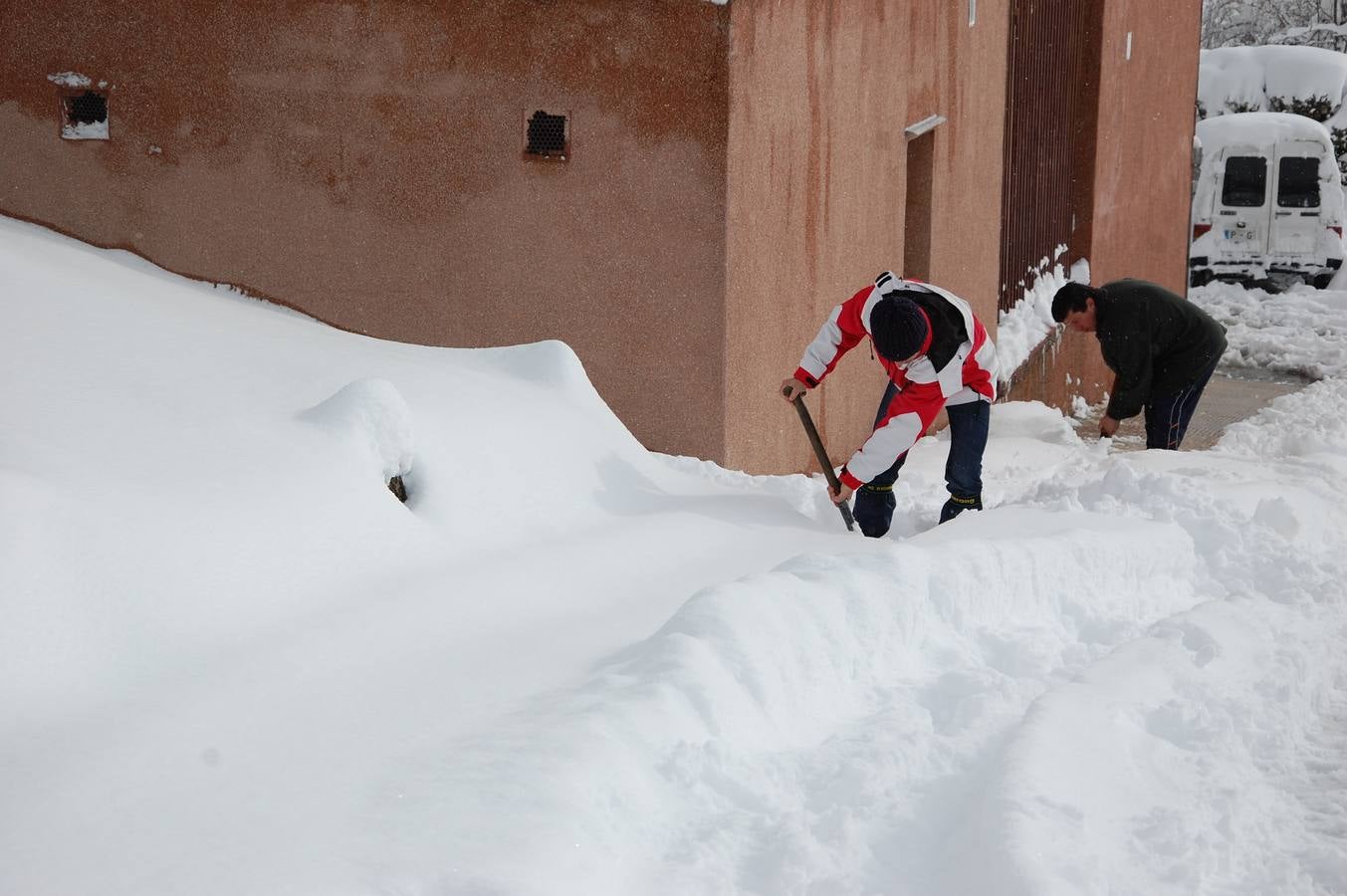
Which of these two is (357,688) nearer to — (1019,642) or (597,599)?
(597,599)

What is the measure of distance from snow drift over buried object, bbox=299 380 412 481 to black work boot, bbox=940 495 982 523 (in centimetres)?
222

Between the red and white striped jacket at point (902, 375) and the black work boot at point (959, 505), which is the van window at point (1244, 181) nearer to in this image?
the red and white striped jacket at point (902, 375)

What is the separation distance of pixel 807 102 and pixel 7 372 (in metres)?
3.65

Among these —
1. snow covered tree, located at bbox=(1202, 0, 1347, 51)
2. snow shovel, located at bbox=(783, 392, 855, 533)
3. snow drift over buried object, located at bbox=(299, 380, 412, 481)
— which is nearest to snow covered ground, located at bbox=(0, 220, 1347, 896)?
snow drift over buried object, located at bbox=(299, 380, 412, 481)

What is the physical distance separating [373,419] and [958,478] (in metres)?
2.32

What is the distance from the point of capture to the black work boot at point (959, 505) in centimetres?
509

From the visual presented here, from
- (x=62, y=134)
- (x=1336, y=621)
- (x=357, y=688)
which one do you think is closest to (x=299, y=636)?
(x=357, y=688)

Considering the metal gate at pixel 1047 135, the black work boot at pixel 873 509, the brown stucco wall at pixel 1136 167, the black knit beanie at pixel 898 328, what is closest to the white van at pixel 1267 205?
the brown stucco wall at pixel 1136 167

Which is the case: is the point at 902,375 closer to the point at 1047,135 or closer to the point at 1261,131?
the point at 1047,135

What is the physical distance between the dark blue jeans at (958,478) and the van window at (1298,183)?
38.1ft

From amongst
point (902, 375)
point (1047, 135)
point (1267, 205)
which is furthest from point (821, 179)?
point (1267, 205)

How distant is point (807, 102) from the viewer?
5938 millimetres

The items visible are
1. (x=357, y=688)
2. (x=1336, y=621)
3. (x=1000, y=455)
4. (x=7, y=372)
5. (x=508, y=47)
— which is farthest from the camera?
(x=1000, y=455)

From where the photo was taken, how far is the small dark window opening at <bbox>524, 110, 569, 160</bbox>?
5.50 m
